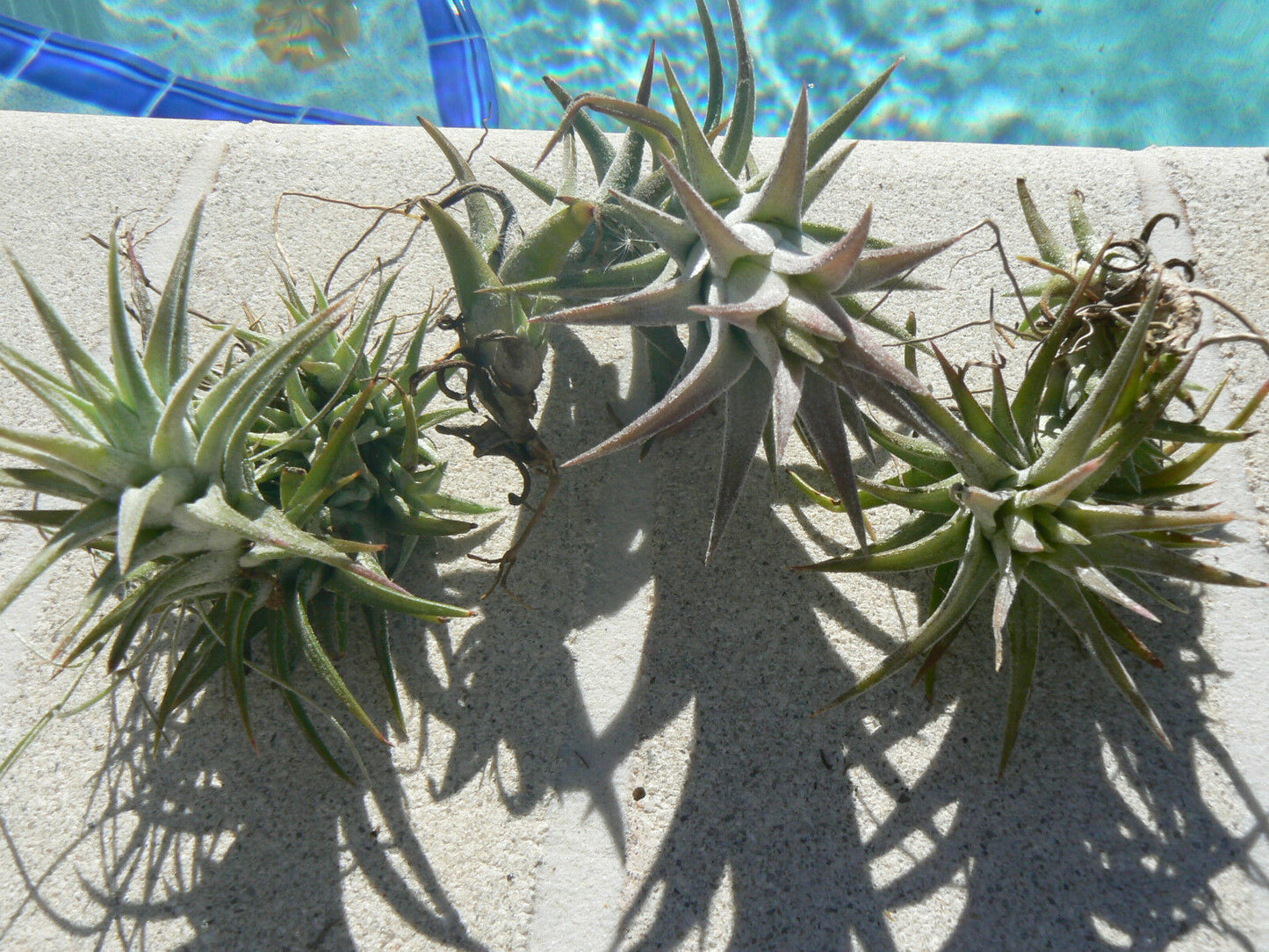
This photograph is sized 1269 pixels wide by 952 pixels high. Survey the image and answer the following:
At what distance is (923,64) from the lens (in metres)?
3.81

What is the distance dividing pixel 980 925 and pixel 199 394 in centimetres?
131

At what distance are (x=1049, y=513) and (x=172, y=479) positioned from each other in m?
1.03

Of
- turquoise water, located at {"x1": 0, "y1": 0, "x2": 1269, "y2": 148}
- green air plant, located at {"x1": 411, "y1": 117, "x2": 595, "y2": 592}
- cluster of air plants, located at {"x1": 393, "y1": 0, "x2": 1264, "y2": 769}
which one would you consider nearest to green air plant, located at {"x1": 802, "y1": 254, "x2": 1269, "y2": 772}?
cluster of air plants, located at {"x1": 393, "y1": 0, "x2": 1264, "y2": 769}

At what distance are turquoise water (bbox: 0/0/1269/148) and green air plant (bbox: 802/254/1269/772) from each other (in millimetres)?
3072

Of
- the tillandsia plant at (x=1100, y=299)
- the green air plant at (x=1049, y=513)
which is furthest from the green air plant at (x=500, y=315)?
the tillandsia plant at (x=1100, y=299)

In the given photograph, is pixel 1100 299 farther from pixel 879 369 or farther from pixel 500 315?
pixel 500 315

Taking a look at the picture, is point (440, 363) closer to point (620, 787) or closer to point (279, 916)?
point (620, 787)

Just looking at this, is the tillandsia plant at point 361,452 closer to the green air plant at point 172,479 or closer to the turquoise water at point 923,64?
the green air plant at point 172,479

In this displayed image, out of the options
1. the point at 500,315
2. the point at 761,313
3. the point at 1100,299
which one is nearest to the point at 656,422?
the point at 761,313

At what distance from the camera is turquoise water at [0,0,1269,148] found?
3.78 metres

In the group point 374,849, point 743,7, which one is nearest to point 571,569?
point 374,849

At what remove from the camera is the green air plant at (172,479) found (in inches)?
33.7

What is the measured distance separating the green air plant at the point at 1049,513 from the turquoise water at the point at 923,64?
10.1ft

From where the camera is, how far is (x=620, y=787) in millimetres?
1248
